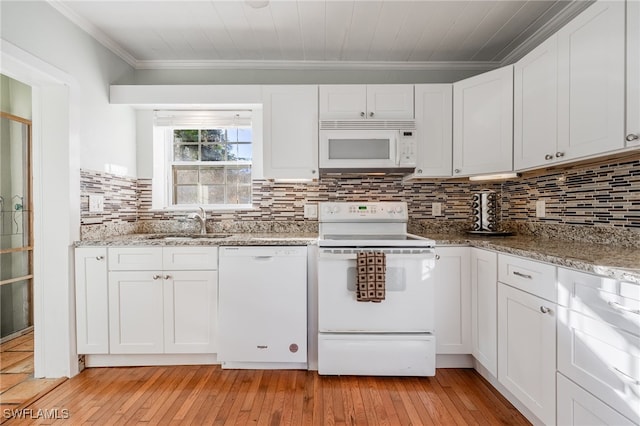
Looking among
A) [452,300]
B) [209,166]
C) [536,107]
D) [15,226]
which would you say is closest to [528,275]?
[452,300]

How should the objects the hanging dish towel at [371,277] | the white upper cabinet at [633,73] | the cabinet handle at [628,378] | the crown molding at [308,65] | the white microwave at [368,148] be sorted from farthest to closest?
the crown molding at [308,65], the white microwave at [368,148], the hanging dish towel at [371,277], the white upper cabinet at [633,73], the cabinet handle at [628,378]

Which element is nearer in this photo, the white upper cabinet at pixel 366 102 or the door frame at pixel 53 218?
the door frame at pixel 53 218

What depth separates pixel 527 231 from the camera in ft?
7.89

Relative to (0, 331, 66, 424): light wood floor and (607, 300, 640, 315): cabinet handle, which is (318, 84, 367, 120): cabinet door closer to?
(607, 300, 640, 315): cabinet handle

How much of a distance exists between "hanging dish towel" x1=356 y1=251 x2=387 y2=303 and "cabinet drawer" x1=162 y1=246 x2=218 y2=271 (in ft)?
3.27

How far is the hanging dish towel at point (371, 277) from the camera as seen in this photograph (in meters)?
1.97

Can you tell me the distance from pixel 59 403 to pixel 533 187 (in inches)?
135

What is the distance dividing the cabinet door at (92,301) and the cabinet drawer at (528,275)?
8.33 feet

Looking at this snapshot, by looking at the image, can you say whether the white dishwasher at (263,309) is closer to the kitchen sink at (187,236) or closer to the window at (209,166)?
the kitchen sink at (187,236)

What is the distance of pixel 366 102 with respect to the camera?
8.02ft

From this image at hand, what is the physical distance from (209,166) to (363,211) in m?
1.51

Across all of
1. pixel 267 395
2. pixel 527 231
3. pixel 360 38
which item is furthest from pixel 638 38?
pixel 267 395

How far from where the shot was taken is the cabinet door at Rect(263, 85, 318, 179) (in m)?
2.46

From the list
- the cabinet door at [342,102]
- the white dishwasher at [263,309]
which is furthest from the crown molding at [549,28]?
the white dishwasher at [263,309]
